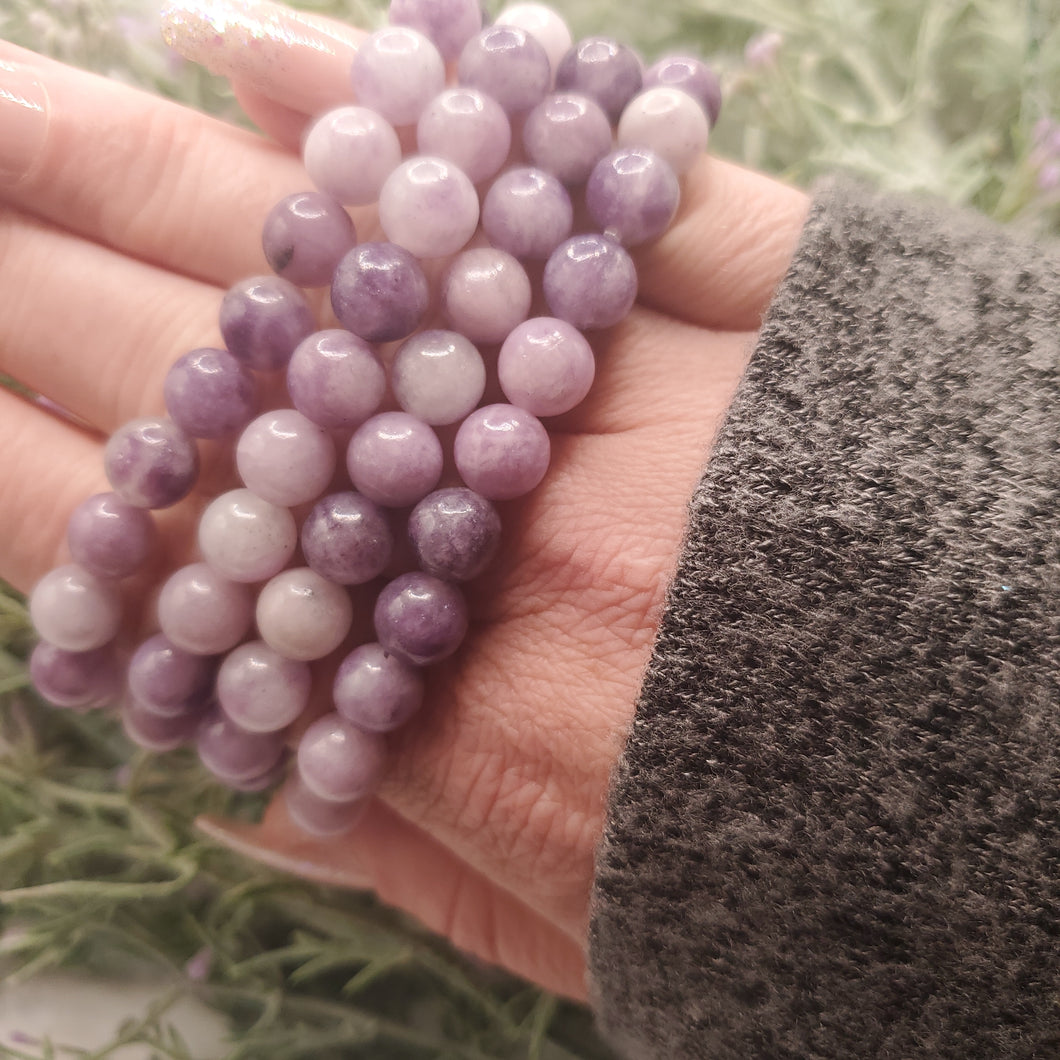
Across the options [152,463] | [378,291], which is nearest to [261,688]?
[152,463]

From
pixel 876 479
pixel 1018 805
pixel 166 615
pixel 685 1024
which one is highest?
pixel 876 479

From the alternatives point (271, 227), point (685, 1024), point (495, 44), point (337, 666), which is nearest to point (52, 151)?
point (271, 227)

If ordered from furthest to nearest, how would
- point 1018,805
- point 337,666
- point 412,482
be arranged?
point 337,666
point 412,482
point 1018,805

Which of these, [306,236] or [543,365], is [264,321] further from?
[543,365]

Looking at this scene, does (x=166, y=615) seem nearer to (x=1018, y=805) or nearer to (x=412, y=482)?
(x=412, y=482)

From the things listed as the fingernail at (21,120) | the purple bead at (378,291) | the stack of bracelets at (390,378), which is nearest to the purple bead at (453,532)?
the stack of bracelets at (390,378)

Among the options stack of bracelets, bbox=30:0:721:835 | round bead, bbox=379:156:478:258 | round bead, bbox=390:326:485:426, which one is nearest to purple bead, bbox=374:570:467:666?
stack of bracelets, bbox=30:0:721:835

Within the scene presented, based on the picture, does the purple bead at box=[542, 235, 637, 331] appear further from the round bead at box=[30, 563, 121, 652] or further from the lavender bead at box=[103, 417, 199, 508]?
the round bead at box=[30, 563, 121, 652]
